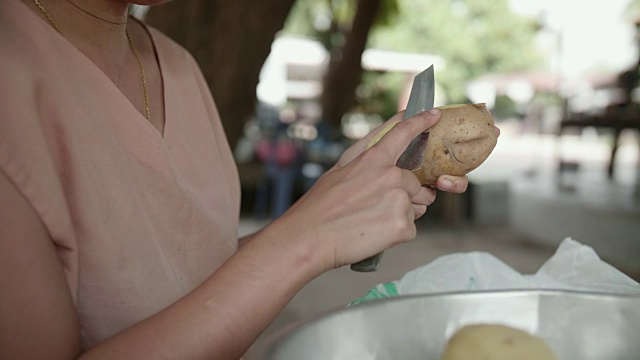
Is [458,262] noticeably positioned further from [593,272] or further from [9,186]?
[9,186]

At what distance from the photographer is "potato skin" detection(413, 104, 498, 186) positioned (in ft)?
2.64

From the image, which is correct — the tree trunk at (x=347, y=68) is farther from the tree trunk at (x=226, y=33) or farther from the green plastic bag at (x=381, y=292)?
the green plastic bag at (x=381, y=292)

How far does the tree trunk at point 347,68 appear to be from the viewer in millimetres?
6637

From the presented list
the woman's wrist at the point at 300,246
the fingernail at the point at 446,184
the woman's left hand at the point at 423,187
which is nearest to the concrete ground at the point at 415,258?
the woman's left hand at the point at 423,187

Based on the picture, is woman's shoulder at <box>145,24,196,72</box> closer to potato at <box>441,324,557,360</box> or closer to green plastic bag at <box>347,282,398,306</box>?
green plastic bag at <box>347,282,398,306</box>

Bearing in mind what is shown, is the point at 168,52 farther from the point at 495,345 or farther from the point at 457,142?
the point at 495,345

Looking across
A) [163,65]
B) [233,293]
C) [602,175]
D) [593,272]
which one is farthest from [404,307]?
[602,175]

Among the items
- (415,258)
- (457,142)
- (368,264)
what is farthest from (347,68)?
(368,264)

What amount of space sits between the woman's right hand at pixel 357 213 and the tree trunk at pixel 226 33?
217 cm

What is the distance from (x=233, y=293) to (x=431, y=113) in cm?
31

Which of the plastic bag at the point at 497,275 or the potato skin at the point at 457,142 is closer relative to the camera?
the potato skin at the point at 457,142

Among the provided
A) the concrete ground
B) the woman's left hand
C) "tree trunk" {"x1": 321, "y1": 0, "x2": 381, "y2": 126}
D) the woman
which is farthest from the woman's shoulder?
"tree trunk" {"x1": 321, "y1": 0, "x2": 381, "y2": 126}

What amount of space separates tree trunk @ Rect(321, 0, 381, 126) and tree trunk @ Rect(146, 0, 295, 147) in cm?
356

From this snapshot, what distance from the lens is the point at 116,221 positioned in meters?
0.78
